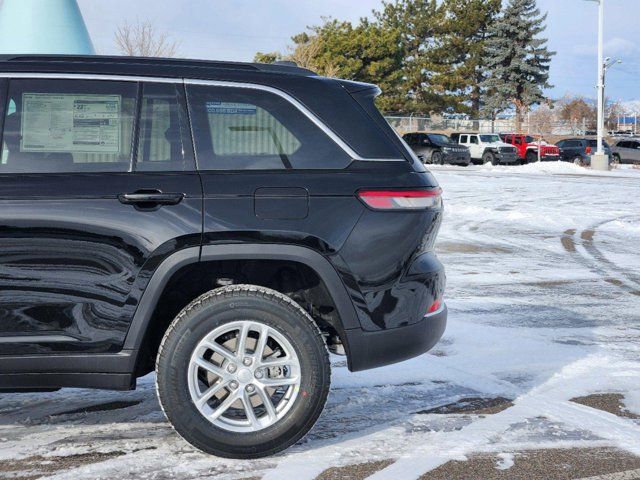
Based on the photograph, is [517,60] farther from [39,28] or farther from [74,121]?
[74,121]

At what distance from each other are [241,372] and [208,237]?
659mm

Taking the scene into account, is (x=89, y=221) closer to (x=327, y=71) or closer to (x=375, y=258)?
(x=375, y=258)

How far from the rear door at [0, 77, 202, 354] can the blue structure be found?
1294cm

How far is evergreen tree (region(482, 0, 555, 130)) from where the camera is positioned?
65812mm

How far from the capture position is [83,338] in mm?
3826

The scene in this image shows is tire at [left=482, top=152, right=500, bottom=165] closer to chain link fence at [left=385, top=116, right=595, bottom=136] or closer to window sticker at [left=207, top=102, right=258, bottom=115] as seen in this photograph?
chain link fence at [left=385, top=116, right=595, bottom=136]

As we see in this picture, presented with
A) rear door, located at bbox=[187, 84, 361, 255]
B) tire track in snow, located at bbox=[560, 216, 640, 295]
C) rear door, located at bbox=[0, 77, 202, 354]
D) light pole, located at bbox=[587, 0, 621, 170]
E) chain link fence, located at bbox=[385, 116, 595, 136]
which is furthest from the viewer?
chain link fence, located at bbox=[385, 116, 595, 136]

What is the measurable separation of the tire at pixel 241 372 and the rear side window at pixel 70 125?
83 centimetres

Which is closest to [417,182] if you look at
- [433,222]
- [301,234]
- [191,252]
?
[433,222]

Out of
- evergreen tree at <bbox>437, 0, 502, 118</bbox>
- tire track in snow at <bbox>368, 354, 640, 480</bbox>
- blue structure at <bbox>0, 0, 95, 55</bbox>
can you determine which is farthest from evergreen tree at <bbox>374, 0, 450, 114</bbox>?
tire track in snow at <bbox>368, 354, 640, 480</bbox>

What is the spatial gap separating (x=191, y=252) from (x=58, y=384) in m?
0.87

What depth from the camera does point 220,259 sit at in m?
3.86

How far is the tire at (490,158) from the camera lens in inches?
1698

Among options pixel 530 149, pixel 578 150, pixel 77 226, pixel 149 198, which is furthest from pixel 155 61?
pixel 530 149
